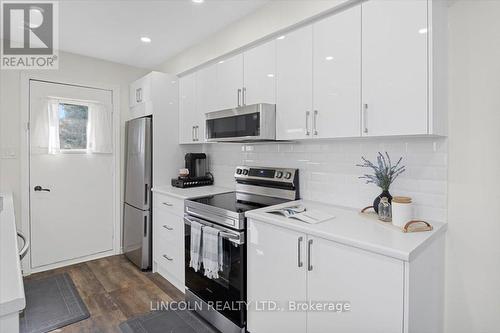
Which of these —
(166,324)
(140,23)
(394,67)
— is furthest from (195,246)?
(140,23)

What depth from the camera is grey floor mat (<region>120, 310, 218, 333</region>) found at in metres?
2.08

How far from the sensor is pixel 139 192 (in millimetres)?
3199

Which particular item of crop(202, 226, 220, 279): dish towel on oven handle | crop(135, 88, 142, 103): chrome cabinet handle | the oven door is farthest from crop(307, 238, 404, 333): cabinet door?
crop(135, 88, 142, 103): chrome cabinet handle

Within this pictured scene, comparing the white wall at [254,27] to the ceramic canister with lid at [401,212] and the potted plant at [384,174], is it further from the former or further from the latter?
the ceramic canister with lid at [401,212]

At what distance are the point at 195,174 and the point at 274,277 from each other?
1.85 m

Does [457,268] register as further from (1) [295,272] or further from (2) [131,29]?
(2) [131,29]

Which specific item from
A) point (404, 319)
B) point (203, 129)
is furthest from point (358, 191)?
point (203, 129)

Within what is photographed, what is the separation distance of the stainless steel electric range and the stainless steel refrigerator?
0.92 m

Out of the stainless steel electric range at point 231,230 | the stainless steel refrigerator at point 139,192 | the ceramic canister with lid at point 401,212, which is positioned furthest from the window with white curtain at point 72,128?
the ceramic canister with lid at point 401,212

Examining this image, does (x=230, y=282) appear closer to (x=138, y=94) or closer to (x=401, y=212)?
(x=401, y=212)

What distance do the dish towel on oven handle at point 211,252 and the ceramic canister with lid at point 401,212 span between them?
1191 mm

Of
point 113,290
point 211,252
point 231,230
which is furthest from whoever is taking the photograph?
point 113,290

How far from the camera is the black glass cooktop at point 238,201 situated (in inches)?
83.0

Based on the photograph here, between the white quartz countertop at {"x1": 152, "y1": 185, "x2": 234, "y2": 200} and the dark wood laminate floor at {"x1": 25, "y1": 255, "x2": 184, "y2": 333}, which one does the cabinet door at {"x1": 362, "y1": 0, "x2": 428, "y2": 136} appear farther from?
the dark wood laminate floor at {"x1": 25, "y1": 255, "x2": 184, "y2": 333}
